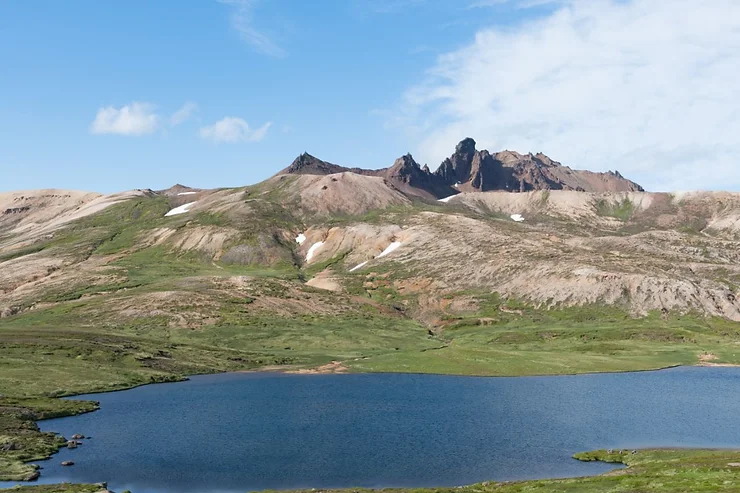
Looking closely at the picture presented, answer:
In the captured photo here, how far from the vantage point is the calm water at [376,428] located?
73688mm

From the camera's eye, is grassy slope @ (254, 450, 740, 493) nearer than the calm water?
Yes

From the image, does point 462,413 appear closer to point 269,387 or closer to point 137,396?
point 269,387

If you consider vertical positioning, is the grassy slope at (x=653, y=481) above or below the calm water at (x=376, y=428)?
above

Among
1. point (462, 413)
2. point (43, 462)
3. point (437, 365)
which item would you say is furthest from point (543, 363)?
point (43, 462)

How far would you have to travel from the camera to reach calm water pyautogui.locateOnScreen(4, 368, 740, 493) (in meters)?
73.7

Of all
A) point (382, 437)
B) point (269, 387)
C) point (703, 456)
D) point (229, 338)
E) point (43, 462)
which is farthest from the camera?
point (229, 338)

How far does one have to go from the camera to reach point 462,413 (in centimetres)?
10694

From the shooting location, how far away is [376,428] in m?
95.9

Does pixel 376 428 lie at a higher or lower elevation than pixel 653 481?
lower

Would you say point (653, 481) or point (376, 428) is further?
point (376, 428)

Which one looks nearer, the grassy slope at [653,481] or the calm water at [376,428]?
the grassy slope at [653,481]

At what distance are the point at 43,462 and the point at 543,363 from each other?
385ft

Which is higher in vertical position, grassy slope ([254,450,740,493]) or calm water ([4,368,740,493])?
grassy slope ([254,450,740,493])

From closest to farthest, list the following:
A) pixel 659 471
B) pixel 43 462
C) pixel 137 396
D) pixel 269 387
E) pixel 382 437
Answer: pixel 659 471
pixel 43 462
pixel 382 437
pixel 137 396
pixel 269 387
